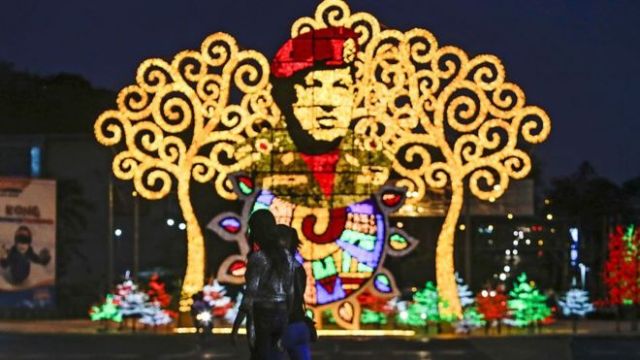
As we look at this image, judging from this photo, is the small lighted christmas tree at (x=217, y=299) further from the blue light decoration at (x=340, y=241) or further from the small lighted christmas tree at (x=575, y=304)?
the small lighted christmas tree at (x=575, y=304)

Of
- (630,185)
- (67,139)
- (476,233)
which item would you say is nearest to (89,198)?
(67,139)

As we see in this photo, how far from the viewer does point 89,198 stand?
60.0 metres

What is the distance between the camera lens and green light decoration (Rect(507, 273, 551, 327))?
35594 mm

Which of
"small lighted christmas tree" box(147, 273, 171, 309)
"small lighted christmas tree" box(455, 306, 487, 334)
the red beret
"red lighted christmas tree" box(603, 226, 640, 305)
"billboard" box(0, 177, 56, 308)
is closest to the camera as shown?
the red beret

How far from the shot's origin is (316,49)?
108ft

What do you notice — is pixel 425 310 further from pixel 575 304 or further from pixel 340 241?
pixel 575 304

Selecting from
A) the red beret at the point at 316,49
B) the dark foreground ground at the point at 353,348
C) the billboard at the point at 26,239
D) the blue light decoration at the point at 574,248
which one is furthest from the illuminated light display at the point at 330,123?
the blue light decoration at the point at 574,248

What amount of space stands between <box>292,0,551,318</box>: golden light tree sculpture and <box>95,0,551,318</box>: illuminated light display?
0.10 feet

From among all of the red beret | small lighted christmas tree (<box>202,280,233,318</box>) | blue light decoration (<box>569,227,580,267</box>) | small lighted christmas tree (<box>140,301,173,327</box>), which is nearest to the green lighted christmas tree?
A: small lighted christmas tree (<box>202,280,233,318</box>)

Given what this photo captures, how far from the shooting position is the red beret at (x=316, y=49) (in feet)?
108

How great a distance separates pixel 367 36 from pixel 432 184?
139 inches

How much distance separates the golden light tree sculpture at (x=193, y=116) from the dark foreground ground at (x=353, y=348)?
136 inches

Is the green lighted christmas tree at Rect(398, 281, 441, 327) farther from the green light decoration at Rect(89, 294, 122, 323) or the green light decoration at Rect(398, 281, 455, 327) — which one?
the green light decoration at Rect(89, 294, 122, 323)

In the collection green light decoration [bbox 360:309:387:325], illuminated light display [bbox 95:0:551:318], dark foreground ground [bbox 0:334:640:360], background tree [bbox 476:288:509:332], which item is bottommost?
dark foreground ground [bbox 0:334:640:360]
